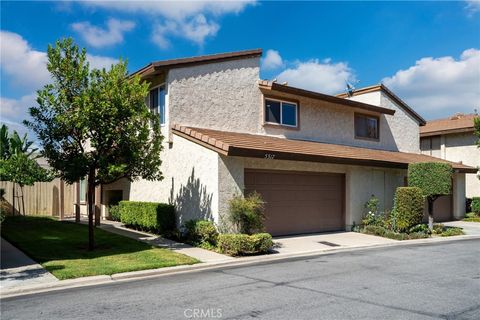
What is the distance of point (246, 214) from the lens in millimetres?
12445

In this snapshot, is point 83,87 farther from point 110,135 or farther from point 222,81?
point 222,81

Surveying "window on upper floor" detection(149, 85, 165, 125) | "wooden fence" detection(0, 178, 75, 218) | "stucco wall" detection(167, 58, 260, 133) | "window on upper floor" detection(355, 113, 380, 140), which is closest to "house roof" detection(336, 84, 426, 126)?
"window on upper floor" detection(355, 113, 380, 140)

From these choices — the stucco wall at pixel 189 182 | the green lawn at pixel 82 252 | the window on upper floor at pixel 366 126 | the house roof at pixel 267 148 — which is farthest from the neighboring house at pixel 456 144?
the green lawn at pixel 82 252

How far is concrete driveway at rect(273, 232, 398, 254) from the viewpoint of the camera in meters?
12.9

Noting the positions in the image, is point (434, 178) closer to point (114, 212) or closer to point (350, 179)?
point (350, 179)

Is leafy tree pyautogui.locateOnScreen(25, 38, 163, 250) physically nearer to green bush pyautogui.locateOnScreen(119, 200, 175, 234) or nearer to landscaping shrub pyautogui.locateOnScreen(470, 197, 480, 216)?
green bush pyautogui.locateOnScreen(119, 200, 175, 234)

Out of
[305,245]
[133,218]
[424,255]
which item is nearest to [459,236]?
[424,255]

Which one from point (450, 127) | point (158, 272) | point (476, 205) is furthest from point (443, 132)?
point (158, 272)

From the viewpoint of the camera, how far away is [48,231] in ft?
51.4

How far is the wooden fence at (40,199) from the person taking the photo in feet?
70.3

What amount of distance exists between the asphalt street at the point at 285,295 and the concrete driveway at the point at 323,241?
2.37 m

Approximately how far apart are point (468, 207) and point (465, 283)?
2008 centimetres

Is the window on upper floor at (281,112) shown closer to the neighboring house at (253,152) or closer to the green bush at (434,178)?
the neighboring house at (253,152)

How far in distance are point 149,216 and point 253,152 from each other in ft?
16.4
